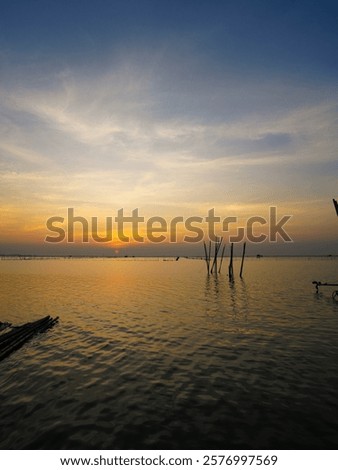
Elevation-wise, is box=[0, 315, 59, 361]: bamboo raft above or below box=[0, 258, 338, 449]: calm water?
above

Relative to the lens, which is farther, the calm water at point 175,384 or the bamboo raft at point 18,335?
the bamboo raft at point 18,335

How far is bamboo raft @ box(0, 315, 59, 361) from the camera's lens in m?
13.4

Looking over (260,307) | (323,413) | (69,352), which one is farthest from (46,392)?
(260,307)

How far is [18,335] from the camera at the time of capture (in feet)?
50.1

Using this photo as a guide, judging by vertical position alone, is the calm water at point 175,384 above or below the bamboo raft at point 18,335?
below

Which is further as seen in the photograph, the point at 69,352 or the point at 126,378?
the point at 69,352

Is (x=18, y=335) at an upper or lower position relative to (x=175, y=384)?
upper

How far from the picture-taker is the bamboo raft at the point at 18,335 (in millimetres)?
13422

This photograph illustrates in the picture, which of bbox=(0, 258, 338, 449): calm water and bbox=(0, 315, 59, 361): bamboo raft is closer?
bbox=(0, 258, 338, 449): calm water

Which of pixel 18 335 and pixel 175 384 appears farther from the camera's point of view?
pixel 18 335

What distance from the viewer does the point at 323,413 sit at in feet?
25.8

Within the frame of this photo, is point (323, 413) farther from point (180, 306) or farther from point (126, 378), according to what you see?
point (180, 306)
